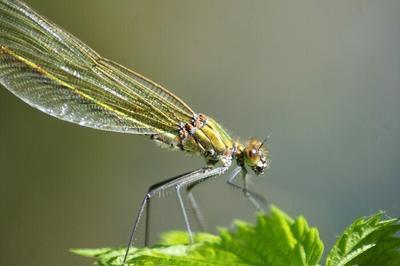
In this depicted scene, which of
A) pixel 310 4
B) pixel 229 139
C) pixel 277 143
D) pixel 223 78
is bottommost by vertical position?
pixel 229 139

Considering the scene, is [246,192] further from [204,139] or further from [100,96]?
[100,96]

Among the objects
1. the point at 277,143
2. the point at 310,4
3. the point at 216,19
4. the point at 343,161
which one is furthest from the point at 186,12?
the point at 343,161

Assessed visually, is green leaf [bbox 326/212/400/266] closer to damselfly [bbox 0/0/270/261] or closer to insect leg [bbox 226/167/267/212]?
A: insect leg [bbox 226/167/267/212]

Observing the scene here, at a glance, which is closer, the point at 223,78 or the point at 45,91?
the point at 45,91

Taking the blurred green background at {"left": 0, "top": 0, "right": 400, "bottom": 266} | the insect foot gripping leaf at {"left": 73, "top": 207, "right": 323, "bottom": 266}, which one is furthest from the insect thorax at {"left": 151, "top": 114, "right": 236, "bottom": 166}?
the blurred green background at {"left": 0, "top": 0, "right": 400, "bottom": 266}

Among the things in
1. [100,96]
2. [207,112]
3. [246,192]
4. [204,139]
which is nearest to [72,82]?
[100,96]

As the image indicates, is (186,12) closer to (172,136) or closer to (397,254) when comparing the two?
(172,136)

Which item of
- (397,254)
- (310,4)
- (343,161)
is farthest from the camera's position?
(310,4)

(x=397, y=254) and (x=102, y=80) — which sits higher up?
(x=102, y=80)
